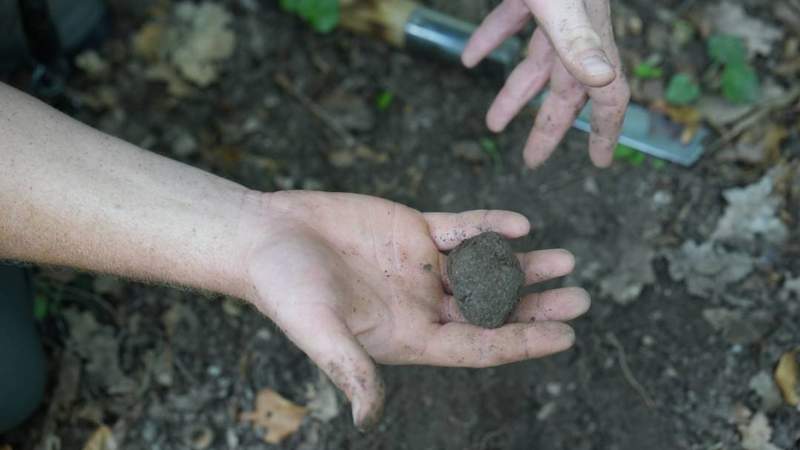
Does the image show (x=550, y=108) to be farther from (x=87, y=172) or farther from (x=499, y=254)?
(x=87, y=172)

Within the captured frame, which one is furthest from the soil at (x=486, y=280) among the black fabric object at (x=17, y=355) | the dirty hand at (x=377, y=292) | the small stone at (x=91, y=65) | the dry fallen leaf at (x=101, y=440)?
the small stone at (x=91, y=65)

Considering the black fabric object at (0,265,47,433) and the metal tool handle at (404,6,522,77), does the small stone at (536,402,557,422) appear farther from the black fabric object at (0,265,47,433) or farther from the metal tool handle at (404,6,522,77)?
the black fabric object at (0,265,47,433)

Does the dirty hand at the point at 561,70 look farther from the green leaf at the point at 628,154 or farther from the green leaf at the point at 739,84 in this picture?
the green leaf at the point at 739,84

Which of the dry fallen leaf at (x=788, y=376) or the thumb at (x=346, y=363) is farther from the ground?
the thumb at (x=346, y=363)

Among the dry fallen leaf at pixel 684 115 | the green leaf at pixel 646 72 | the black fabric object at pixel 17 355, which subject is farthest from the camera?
the green leaf at pixel 646 72

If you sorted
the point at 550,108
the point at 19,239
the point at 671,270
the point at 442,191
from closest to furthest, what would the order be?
1. the point at 19,239
2. the point at 550,108
3. the point at 671,270
4. the point at 442,191

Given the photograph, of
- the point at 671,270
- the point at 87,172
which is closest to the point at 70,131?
the point at 87,172
